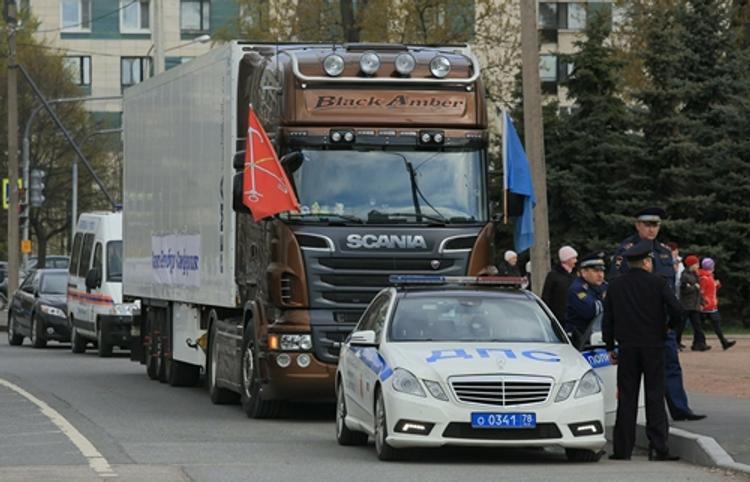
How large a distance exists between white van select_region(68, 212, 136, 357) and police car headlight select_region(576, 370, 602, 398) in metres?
18.7

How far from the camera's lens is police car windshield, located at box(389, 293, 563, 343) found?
17.1 m

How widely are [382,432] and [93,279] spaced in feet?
64.3

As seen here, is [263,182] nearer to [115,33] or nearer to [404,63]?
[404,63]

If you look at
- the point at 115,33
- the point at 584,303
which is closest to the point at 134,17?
the point at 115,33

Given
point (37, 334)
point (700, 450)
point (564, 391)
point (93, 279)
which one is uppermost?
point (564, 391)

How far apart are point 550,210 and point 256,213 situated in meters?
29.0

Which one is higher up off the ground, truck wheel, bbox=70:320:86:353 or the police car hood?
the police car hood

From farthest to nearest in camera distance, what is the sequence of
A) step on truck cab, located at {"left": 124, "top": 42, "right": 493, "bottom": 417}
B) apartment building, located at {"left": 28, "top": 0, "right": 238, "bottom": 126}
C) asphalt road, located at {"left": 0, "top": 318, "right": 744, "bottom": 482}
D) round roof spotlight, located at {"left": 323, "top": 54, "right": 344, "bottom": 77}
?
apartment building, located at {"left": 28, "top": 0, "right": 238, "bottom": 126} → round roof spotlight, located at {"left": 323, "top": 54, "right": 344, "bottom": 77} → step on truck cab, located at {"left": 124, "top": 42, "right": 493, "bottom": 417} → asphalt road, located at {"left": 0, "top": 318, "right": 744, "bottom": 482}

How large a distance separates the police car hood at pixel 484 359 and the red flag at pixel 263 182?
354 centimetres

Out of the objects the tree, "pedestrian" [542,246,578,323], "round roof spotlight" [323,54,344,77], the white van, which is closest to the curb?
"pedestrian" [542,246,578,323]

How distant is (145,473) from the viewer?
15.0 meters

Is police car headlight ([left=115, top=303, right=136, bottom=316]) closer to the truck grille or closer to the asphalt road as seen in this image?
the asphalt road

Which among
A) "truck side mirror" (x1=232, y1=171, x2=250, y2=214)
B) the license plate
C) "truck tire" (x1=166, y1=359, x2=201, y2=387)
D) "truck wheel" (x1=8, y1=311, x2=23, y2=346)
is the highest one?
"truck side mirror" (x1=232, y1=171, x2=250, y2=214)

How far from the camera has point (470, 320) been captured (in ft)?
56.6
